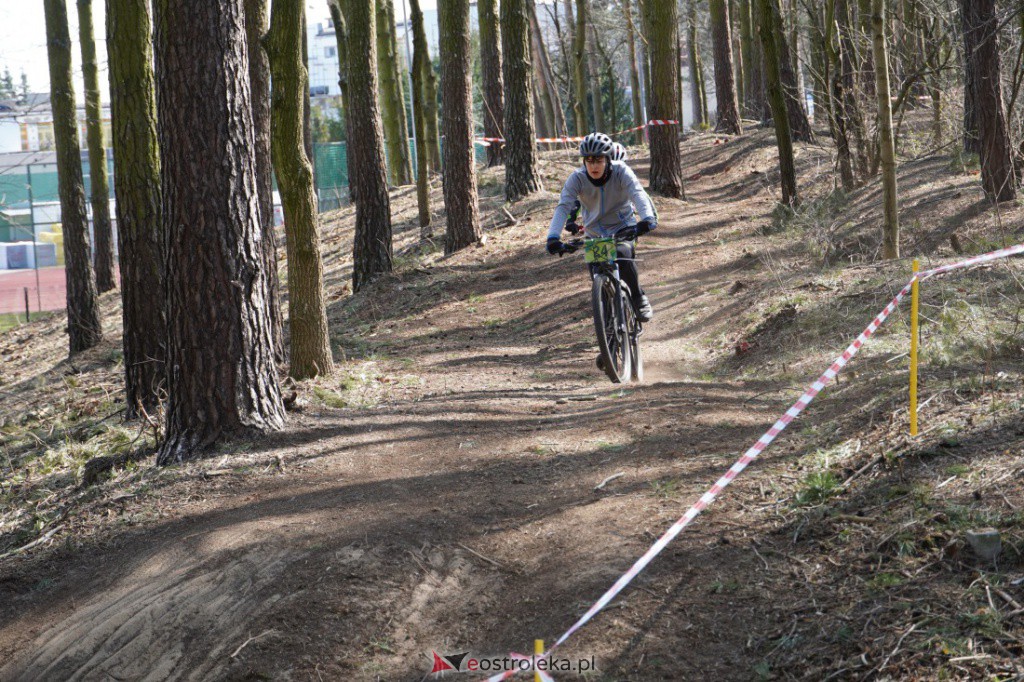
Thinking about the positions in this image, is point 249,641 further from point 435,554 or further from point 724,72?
point 724,72

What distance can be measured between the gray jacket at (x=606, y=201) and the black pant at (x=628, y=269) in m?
0.25

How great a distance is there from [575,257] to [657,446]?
9.00 meters

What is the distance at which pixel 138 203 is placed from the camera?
33.2ft

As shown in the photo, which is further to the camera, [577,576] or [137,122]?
[137,122]

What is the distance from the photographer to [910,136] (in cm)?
2120

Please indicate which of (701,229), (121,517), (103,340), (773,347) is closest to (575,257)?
(701,229)

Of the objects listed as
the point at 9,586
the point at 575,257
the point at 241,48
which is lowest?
the point at 9,586

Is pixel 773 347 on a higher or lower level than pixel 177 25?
lower

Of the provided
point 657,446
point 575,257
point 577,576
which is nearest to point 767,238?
point 575,257

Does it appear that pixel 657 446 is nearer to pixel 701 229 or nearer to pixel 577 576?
pixel 577 576

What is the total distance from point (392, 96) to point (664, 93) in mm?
10151

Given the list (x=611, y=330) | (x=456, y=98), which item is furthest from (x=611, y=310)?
(x=456, y=98)

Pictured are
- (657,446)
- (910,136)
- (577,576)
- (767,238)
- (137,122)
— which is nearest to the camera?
(577,576)

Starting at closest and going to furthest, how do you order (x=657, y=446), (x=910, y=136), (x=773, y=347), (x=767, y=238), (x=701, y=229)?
(x=657, y=446) → (x=773, y=347) → (x=767, y=238) → (x=701, y=229) → (x=910, y=136)
